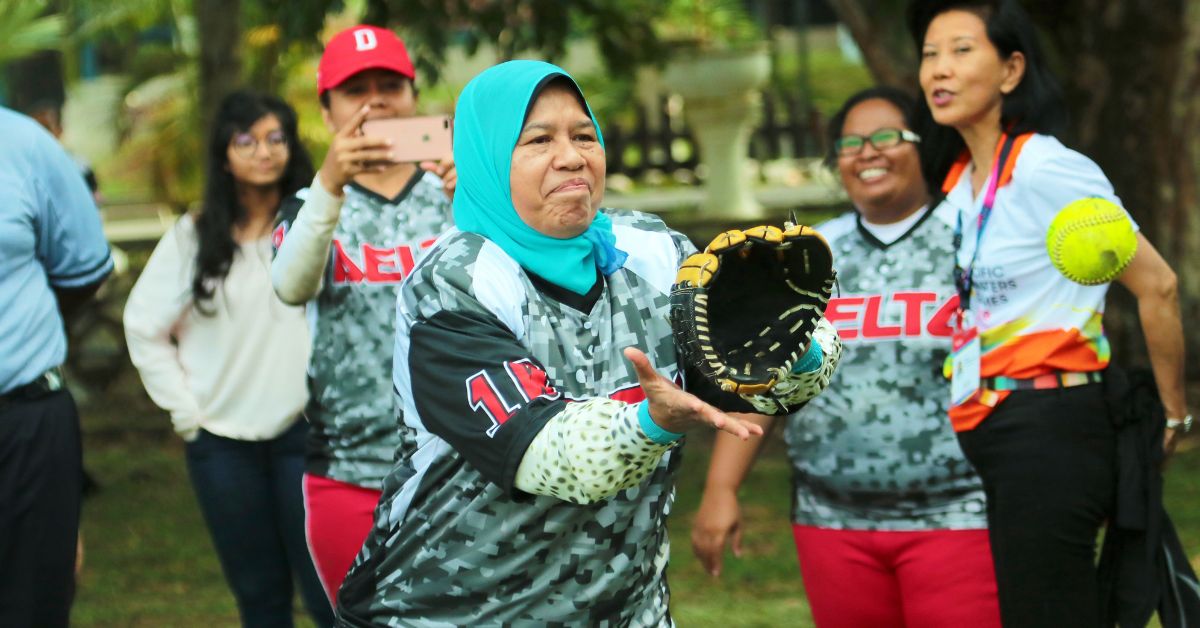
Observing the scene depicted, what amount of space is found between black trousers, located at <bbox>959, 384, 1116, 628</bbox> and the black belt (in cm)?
250

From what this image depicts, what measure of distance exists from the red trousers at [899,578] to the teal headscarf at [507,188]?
1.66 meters

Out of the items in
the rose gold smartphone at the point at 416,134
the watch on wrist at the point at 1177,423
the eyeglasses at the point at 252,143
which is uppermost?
the rose gold smartphone at the point at 416,134

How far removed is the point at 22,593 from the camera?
14.0ft

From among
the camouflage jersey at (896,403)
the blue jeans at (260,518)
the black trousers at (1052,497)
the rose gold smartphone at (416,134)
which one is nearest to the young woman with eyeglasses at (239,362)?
the blue jeans at (260,518)

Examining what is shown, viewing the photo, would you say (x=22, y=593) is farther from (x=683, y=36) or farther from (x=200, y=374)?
(x=683, y=36)

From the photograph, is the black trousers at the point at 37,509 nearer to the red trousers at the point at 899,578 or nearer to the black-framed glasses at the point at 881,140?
the red trousers at the point at 899,578

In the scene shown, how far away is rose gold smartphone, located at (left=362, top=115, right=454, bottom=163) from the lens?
14.4ft

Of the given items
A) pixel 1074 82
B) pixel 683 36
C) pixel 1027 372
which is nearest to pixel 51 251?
pixel 1027 372

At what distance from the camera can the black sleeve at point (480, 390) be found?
8.51 feet

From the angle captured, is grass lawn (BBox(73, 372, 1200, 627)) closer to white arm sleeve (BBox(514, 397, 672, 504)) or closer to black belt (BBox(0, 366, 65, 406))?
black belt (BBox(0, 366, 65, 406))

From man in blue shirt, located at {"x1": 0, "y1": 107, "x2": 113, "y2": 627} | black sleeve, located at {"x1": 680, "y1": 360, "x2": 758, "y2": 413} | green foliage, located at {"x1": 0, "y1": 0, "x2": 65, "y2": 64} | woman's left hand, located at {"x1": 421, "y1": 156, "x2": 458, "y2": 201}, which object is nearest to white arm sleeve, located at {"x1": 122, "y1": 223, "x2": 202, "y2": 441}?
man in blue shirt, located at {"x1": 0, "y1": 107, "x2": 113, "y2": 627}

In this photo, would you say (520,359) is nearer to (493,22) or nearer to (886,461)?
(886,461)

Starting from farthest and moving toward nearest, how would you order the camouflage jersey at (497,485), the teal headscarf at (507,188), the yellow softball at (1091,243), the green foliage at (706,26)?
the green foliage at (706,26) < the yellow softball at (1091,243) < the teal headscarf at (507,188) < the camouflage jersey at (497,485)

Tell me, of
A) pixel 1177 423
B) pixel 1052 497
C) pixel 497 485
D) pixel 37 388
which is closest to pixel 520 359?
pixel 497 485
